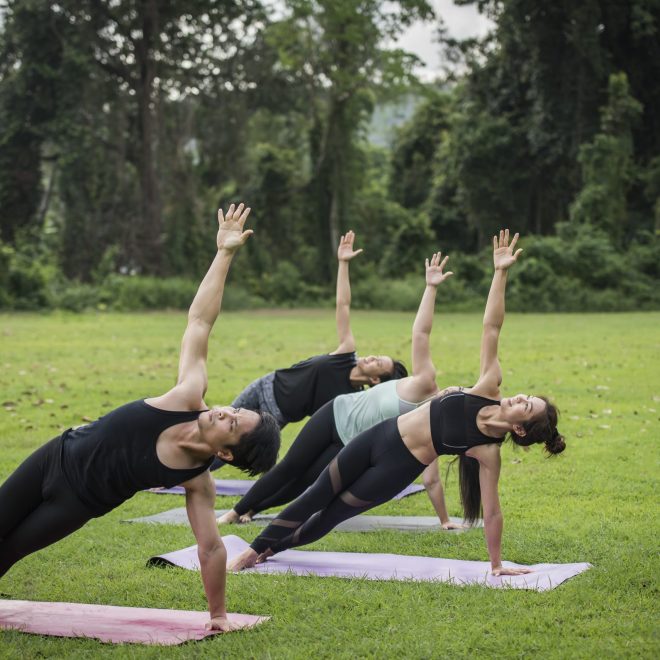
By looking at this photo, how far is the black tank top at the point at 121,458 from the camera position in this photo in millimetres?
4090

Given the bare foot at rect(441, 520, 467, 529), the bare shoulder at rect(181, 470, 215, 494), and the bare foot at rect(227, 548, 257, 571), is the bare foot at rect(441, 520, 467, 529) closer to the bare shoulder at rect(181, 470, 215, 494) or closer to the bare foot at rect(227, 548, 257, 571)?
the bare foot at rect(227, 548, 257, 571)

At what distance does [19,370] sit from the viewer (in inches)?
554

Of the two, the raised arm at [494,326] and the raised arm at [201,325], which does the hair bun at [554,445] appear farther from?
the raised arm at [201,325]

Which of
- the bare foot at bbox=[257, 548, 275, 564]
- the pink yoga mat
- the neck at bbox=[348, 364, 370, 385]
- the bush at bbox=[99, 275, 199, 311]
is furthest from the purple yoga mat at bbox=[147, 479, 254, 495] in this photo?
the bush at bbox=[99, 275, 199, 311]

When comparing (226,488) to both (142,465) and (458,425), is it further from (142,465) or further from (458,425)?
(142,465)

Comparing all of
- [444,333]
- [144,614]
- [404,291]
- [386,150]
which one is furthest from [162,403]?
[386,150]

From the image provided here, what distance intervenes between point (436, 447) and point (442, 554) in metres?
1.01

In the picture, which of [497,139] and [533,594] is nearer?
[533,594]

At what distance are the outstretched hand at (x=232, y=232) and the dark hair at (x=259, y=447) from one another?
2.97ft

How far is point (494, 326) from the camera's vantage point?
523cm

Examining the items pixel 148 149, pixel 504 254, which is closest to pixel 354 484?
pixel 504 254

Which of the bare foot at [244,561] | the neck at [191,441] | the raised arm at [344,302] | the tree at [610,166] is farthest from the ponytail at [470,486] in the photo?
the tree at [610,166]

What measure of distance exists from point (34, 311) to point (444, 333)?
1246 cm

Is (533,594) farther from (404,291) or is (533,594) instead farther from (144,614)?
(404,291)
